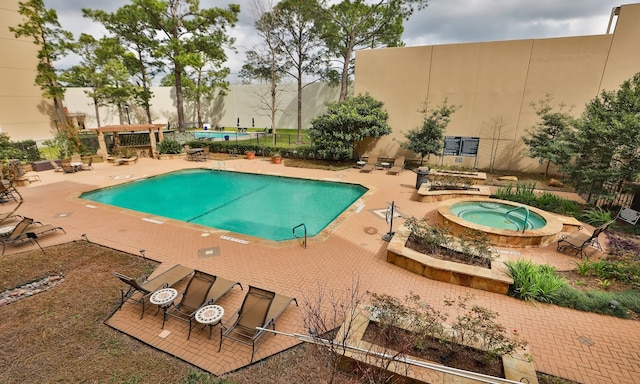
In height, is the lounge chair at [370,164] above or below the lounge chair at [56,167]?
above

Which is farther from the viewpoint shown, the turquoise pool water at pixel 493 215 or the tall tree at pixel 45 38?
the tall tree at pixel 45 38

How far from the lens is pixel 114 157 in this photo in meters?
20.8

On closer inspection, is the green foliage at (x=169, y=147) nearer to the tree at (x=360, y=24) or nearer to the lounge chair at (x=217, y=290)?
the tree at (x=360, y=24)

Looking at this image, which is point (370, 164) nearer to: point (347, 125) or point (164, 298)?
point (347, 125)

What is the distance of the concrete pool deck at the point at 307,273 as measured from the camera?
4.79 m

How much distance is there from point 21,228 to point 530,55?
23.8 meters

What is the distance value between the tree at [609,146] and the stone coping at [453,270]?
666 cm

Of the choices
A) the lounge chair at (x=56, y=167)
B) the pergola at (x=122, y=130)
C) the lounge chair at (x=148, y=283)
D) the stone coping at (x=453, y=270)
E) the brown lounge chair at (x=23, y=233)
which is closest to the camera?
the lounge chair at (x=148, y=283)

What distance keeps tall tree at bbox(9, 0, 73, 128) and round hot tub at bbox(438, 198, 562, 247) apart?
30427 mm

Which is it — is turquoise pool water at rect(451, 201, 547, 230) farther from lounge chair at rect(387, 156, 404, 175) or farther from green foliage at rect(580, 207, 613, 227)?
lounge chair at rect(387, 156, 404, 175)

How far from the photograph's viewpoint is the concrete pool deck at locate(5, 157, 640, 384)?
4793 millimetres

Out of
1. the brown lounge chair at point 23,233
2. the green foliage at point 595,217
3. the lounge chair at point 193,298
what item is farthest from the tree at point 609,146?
the brown lounge chair at point 23,233

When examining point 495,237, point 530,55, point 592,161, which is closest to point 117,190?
point 495,237

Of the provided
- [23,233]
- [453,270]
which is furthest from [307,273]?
[23,233]
